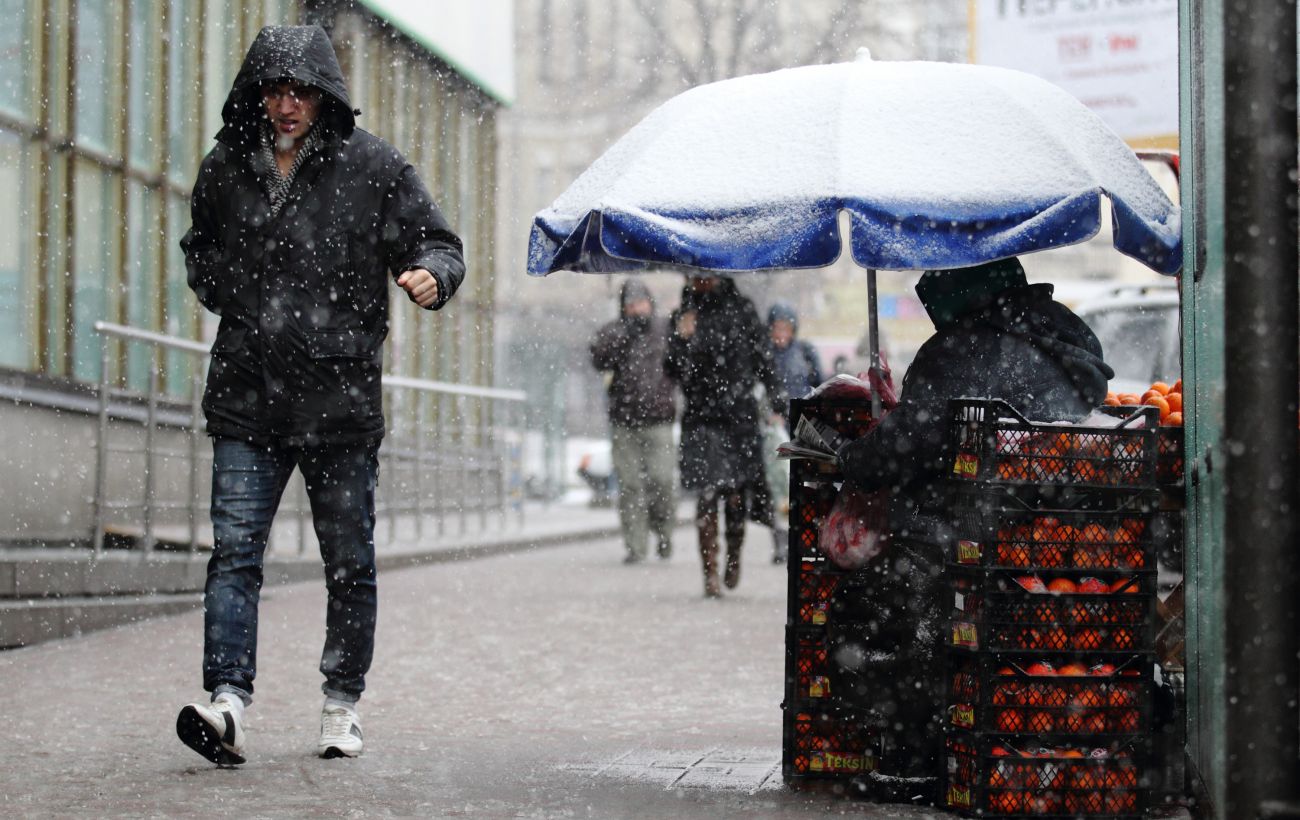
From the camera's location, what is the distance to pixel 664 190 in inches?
198

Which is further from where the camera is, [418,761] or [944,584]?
[418,761]

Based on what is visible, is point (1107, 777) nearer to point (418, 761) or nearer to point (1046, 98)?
point (1046, 98)

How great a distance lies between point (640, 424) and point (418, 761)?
331 inches

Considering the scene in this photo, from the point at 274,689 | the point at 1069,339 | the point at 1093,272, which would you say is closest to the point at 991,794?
the point at 1069,339

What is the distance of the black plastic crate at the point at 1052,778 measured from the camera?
4746 mm

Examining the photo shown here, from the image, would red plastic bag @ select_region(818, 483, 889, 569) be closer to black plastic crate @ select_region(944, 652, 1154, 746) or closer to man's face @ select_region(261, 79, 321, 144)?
black plastic crate @ select_region(944, 652, 1154, 746)

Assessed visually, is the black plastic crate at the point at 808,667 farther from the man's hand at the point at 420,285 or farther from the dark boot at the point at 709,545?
the dark boot at the point at 709,545

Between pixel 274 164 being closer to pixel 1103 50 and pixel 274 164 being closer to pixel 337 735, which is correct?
pixel 337 735

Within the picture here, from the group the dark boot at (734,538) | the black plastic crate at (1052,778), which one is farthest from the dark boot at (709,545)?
the black plastic crate at (1052,778)

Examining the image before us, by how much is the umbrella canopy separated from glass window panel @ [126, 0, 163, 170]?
10.1m

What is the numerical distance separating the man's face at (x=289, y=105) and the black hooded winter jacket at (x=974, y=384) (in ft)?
6.36

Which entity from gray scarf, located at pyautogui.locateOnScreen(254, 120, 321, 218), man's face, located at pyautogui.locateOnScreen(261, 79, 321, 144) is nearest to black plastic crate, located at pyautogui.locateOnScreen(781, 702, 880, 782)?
gray scarf, located at pyautogui.locateOnScreen(254, 120, 321, 218)

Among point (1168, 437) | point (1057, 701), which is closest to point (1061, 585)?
point (1057, 701)

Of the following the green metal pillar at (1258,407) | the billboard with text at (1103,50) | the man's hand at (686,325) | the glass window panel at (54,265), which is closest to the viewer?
the green metal pillar at (1258,407)
